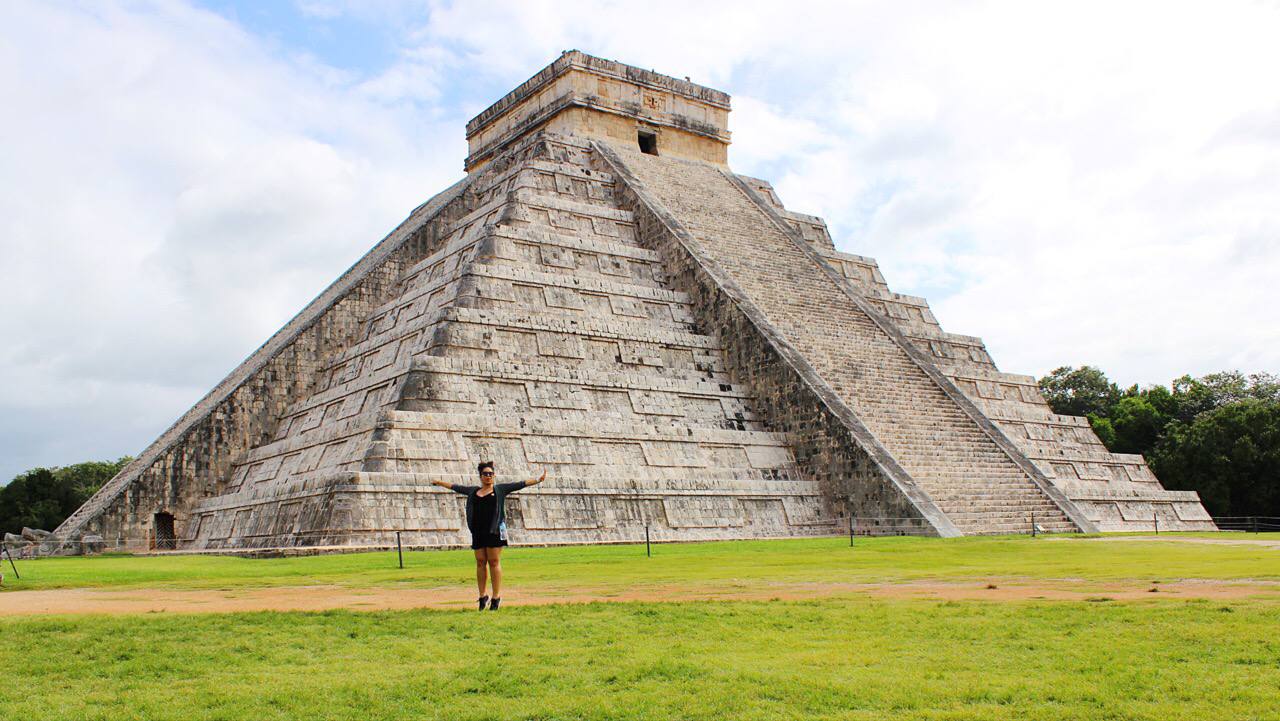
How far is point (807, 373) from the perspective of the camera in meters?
21.7

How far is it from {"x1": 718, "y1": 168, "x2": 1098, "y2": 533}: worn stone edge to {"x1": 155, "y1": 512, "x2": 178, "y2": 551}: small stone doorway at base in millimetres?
14669

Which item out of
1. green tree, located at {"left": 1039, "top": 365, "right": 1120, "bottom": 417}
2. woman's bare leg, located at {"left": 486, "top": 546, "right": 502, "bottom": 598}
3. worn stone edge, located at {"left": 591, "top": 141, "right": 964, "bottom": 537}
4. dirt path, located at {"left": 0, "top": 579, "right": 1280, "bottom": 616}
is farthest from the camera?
green tree, located at {"left": 1039, "top": 365, "right": 1120, "bottom": 417}

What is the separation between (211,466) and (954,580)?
16.2m

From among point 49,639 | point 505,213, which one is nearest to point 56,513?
point 505,213

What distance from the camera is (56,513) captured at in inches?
1501

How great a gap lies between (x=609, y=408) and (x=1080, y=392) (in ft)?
126

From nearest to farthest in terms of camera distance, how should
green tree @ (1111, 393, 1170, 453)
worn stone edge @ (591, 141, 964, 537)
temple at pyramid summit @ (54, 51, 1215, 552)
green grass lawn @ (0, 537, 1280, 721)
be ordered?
1. green grass lawn @ (0, 537, 1280, 721)
2. temple at pyramid summit @ (54, 51, 1215, 552)
3. worn stone edge @ (591, 141, 964, 537)
4. green tree @ (1111, 393, 1170, 453)

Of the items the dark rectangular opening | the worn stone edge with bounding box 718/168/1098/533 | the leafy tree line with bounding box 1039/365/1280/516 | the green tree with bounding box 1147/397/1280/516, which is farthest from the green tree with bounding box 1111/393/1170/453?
the dark rectangular opening

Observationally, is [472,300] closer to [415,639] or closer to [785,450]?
[785,450]

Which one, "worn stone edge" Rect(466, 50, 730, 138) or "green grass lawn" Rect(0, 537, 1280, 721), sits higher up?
"worn stone edge" Rect(466, 50, 730, 138)

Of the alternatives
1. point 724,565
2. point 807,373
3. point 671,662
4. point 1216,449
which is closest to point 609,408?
point 807,373

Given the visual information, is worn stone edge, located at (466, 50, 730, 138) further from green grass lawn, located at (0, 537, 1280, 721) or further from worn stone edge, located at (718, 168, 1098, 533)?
green grass lawn, located at (0, 537, 1280, 721)

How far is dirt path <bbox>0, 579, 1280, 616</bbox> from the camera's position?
8.74 meters

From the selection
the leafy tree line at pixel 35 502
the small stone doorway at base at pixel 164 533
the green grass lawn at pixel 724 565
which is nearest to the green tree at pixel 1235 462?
the green grass lawn at pixel 724 565
